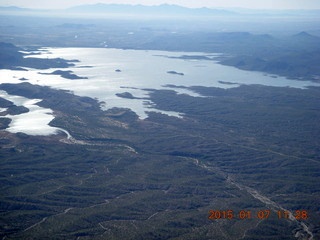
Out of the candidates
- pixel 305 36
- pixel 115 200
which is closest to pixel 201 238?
pixel 115 200

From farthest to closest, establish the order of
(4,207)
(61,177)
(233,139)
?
1. (233,139)
2. (61,177)
3. (4,207)

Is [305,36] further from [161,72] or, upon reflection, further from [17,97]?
[17,97]
